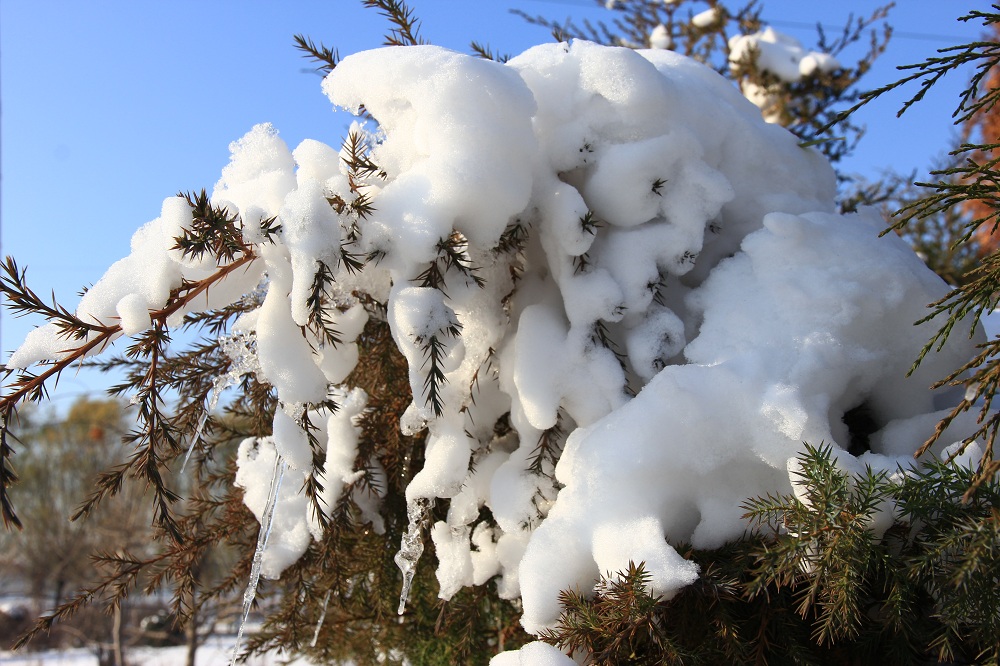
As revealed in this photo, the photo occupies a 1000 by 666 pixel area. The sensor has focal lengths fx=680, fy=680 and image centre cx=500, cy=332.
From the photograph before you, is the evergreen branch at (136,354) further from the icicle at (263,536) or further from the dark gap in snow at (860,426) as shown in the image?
the dark gap in snow at (860,426)

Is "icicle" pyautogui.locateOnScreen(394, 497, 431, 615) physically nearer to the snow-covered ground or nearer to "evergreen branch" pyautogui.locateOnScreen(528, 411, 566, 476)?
"evergreen branch" pyautogui.locateOnScreen(528, 411, 566, 476)

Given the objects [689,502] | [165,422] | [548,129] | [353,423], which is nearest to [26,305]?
[165,422]

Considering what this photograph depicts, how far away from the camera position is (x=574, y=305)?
3.97 feet

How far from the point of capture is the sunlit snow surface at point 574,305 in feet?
3.43

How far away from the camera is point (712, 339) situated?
1.17 metres

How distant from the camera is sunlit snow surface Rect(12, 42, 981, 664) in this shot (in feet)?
3.43

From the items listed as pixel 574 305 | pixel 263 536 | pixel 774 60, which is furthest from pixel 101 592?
pixel 774 60

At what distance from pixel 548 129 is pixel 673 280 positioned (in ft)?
1.24

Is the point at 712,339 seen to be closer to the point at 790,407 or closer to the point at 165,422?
the point at 790,407

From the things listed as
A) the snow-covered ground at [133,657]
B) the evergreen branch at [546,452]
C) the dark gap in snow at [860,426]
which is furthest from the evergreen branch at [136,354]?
the snow-covered ground at [133,657]

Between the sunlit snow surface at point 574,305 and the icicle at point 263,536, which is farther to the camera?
the icicle at point 263,536

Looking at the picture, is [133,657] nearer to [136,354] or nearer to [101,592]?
[101,592]

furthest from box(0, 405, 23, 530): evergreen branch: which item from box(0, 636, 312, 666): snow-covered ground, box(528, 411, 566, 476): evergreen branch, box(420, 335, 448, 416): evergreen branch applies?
box(0, 636, 312, 666): snow-covered ground

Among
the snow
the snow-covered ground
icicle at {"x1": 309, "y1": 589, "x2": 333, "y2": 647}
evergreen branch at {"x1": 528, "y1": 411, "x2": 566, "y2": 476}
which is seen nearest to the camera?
evergreen branch at {"x1": 528, "y1": 411, "x2": 566, "y2": 476}
